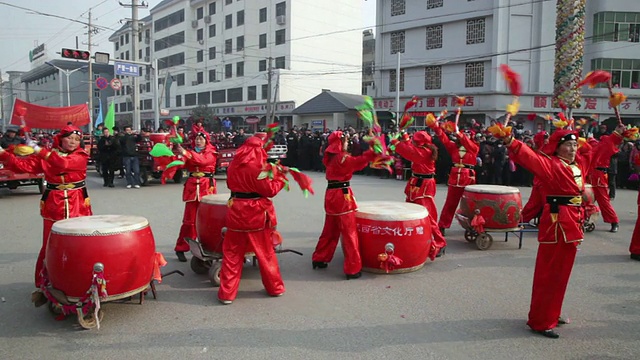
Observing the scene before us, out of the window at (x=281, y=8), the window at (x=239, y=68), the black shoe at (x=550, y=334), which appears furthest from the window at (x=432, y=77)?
the black shoe at (x=550, y=334)

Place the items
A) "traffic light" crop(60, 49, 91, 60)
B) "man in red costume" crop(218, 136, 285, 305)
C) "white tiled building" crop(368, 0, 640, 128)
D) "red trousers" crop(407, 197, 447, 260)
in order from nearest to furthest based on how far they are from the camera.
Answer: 1. "man in red costume" crop(218, 136, 285, 305)
2. "red trousers" crop(407, 197, 447, 260)
3. "traffic light" crop(60, 49, 91, 60)
4. "white tiled building" crop(368, 0, 640, 128)

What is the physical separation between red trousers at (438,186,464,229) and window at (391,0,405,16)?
25.9m

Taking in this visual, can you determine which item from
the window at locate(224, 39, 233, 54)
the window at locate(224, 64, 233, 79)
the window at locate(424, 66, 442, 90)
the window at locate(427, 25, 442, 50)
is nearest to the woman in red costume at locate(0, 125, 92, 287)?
the window at locate(424, 66, 442, 90)

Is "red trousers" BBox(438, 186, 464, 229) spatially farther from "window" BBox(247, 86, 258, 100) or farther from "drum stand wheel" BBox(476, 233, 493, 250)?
"window" BBox(247, 86, 258, 100)

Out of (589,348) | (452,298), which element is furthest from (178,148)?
(589,348)

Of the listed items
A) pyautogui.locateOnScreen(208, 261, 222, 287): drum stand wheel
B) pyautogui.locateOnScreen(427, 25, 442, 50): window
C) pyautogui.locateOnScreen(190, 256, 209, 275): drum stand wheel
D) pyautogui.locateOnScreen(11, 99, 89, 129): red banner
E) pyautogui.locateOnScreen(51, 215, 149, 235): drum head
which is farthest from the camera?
pyautogui.locateOnScreen(427, 25, 442, 50): window

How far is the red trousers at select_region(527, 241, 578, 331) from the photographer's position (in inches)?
159

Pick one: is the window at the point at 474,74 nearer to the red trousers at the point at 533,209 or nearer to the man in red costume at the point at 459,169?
the red trousers at the point at 533,209

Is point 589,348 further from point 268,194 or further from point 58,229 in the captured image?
point 58,229

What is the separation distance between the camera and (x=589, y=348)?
3.81 metres

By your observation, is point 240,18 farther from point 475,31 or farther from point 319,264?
point 319,264

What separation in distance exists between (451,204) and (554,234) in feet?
11.5

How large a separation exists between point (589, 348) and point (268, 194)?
3074 millimetres

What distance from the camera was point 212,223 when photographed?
5.55 metres
